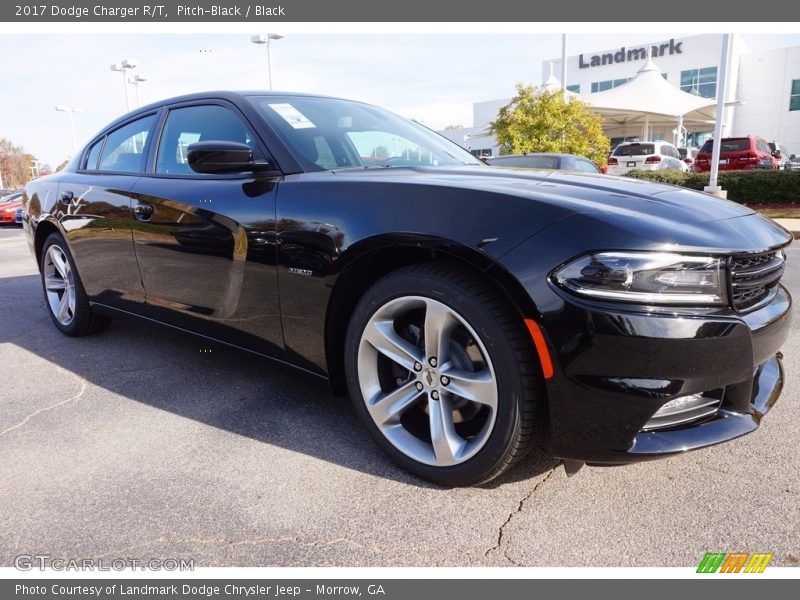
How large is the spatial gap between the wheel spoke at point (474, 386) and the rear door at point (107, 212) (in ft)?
7.09

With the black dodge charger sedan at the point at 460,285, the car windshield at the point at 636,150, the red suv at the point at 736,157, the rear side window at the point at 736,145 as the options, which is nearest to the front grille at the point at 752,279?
the black dodge charger sedan at the point at 460,285

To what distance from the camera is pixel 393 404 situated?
237cm

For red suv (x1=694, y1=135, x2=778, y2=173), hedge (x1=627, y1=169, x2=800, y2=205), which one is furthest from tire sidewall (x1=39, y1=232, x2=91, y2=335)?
red suv (x1=694, y1=135, x2=778, y2=173)

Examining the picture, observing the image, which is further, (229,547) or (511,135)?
(511,135)

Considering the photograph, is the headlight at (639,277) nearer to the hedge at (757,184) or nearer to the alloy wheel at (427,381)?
the alloy wheel at (427,381)

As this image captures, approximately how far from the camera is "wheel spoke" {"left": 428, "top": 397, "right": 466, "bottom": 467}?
2.20 m

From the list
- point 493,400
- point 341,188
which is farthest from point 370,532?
point 341,188

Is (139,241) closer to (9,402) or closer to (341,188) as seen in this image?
(9,402)

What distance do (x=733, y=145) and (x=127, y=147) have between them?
20.9m

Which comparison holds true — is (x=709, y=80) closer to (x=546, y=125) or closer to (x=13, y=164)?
(x=546, y=125)

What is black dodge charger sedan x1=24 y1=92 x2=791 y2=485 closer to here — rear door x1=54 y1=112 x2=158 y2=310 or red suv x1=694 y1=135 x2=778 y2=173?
rear door x1=54 y1=112 x2=158 y2=310

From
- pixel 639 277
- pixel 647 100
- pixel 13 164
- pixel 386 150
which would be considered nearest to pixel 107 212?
pixel 386 150

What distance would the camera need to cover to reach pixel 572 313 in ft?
6.00

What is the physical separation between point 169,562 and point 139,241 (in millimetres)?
2017
